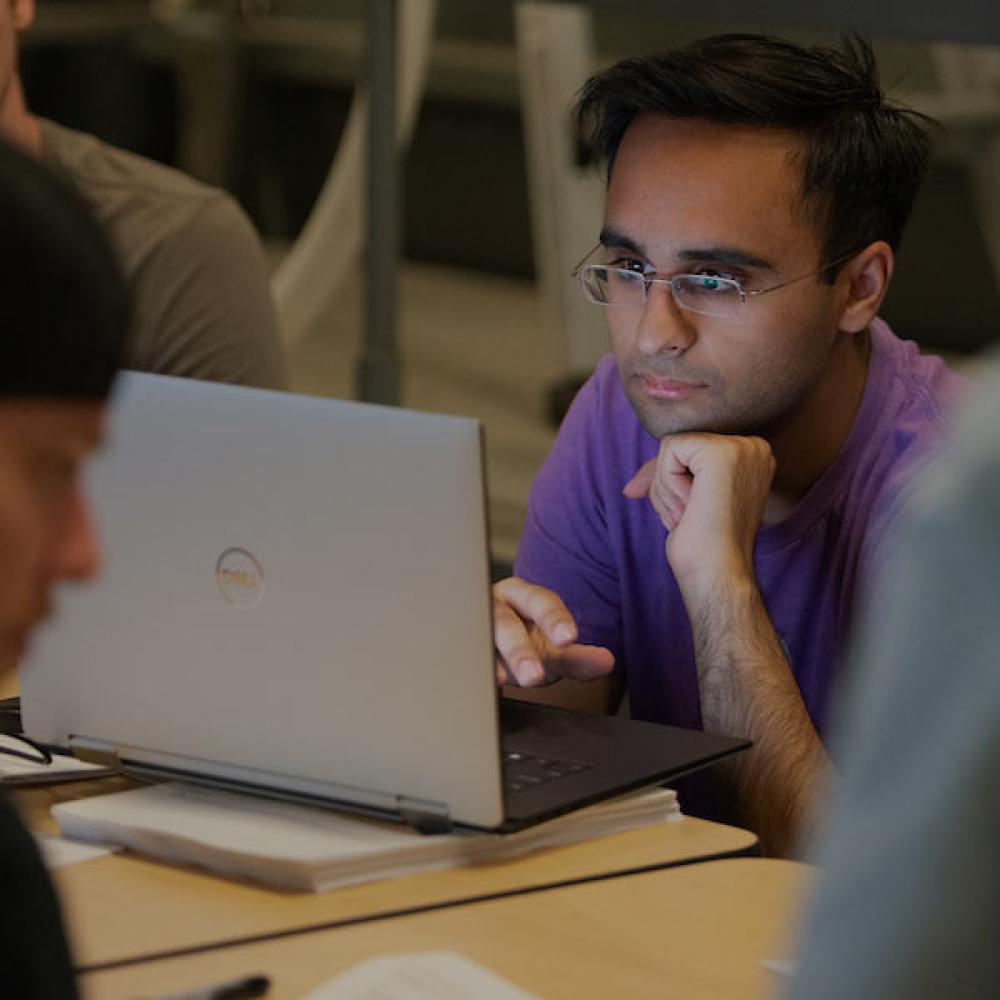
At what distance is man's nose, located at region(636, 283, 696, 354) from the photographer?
6.51 ft

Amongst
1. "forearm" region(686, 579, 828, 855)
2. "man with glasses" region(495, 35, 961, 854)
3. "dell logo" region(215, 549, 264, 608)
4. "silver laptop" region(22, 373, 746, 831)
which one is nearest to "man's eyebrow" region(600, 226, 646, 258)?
"man with glasses" region(495, 35, 961, 854)

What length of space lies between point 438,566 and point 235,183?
224 inches

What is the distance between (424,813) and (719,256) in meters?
0.76

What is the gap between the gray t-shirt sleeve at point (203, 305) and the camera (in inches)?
98.9

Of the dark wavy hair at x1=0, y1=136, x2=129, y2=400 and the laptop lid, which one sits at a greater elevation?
the dark wavy hair at x1=0, y1=136, x2=129, y2=400

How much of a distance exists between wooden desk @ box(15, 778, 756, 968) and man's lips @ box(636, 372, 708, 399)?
1.75 ft

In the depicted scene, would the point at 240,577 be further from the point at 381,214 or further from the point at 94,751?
the point at 381,214

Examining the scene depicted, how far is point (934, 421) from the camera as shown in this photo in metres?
2.03

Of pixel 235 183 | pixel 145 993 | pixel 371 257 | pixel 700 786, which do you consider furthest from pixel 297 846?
pixel 235 183

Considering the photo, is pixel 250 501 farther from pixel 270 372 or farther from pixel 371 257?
pixel 371 257

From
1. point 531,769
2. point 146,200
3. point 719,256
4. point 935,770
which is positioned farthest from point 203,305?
point 935,770

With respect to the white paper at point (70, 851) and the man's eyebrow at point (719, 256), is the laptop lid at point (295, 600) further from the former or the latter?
the man's eyebrow at point (719, 256)

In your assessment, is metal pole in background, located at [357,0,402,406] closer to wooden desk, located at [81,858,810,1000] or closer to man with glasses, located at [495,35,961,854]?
man with glasses, located at [495,35,961,854]

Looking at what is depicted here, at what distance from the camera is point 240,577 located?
4.90ft
